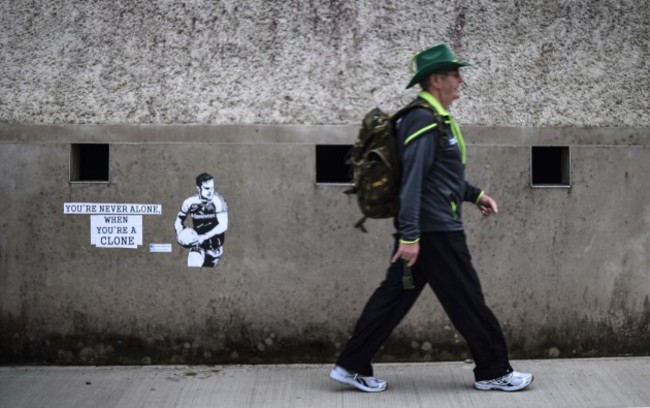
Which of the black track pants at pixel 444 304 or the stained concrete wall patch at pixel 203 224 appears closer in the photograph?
the black track pants at pixel 444 304

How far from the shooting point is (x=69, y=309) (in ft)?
18.9

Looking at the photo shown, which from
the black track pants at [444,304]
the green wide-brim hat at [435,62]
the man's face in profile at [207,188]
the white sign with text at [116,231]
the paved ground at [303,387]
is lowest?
the paved ground at [303,387]

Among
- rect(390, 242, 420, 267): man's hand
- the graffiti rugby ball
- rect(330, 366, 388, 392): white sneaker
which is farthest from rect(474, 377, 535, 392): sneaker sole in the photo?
the graffiti rugby ball

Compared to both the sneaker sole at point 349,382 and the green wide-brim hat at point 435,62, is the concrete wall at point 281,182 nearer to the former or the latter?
the sneaker sole at point 349,382

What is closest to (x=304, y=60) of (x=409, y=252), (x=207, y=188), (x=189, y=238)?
(x=207, y=188)

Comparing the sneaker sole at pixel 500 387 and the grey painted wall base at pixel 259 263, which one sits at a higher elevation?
the grey painted wall base at pixel 259 263

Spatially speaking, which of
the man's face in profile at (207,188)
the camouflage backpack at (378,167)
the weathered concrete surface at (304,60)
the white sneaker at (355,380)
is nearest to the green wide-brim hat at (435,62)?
→ the camouflage backpack at (378,167)

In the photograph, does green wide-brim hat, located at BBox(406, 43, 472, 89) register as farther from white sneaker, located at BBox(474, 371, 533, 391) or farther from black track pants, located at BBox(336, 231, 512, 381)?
white sneaker, located at BBox(474, 371, 533, 391)

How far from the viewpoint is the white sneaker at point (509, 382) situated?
5.07 metres

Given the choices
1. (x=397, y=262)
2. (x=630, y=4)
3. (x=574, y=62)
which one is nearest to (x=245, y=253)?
(x=397, y=262)

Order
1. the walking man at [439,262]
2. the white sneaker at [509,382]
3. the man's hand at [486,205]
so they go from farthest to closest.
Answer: the man's hand at [486,205] < the white sneaker at [509,382] < the walking man at [439,262]

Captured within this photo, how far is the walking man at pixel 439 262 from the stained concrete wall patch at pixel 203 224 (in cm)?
118

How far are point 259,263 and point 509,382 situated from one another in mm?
1701

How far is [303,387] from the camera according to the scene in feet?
17.4
